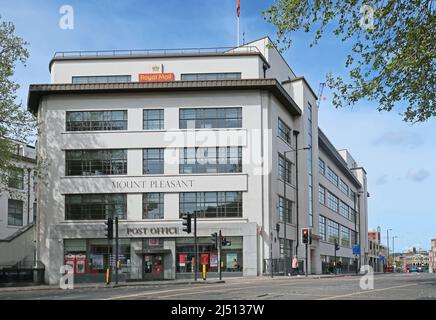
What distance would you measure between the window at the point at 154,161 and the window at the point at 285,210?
11206 millimetres

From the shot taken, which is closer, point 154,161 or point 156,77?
point 154,161

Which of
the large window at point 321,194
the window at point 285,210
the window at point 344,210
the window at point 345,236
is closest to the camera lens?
the window at point 285,210

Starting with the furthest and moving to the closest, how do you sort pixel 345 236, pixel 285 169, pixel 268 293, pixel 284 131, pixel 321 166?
pixel 345 236 → pixel 321 166 → pixel 284 131 → pixel 285 169 → pixel 268 293

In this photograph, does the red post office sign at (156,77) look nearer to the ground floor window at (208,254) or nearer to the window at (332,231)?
the ground floor window at (208,254)

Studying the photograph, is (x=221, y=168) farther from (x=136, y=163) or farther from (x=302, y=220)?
(x=302, y=220)

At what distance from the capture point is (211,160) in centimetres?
4800

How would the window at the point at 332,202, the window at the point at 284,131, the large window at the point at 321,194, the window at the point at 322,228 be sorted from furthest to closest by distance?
the window at the point at 332,202 → the large window at the point at 321,194 → the window at the point at 322,228 → the window at the point at 284,131

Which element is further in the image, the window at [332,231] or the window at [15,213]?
the window at [332,231]

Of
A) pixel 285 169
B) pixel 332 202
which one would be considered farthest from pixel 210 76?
pixel 332 202

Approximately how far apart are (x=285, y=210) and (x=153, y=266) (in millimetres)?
13447

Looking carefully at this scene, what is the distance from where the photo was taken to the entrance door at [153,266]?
47.0 m

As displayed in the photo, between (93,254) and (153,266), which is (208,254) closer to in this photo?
(153,266)

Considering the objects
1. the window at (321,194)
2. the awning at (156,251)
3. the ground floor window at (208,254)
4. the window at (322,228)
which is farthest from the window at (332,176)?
the awning at (156,251)

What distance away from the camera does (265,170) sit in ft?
158
